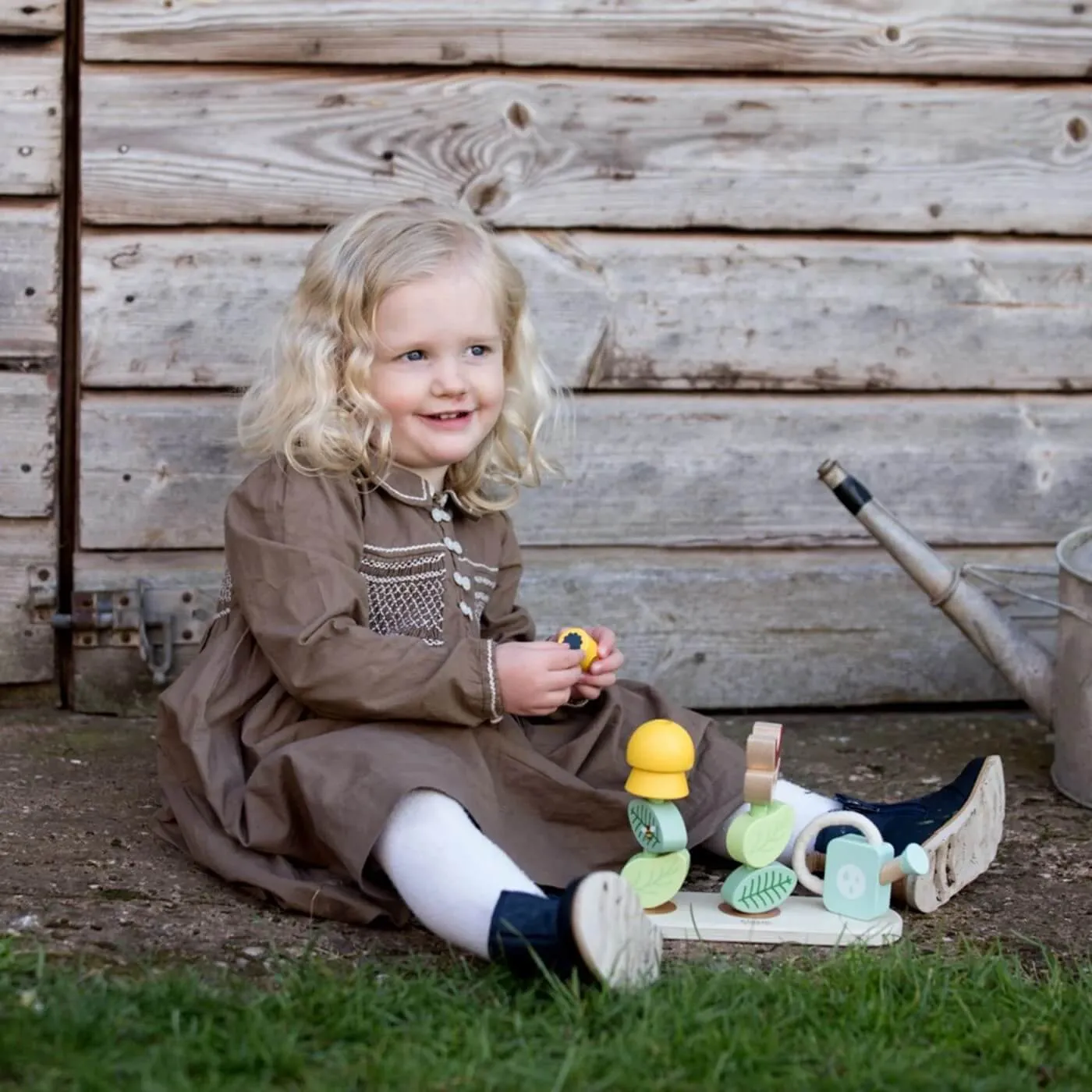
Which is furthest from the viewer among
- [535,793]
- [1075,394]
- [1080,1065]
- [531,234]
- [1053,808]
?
[1075,394]

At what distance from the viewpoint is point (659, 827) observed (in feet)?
7.23

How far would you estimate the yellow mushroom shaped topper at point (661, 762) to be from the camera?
2178 mm

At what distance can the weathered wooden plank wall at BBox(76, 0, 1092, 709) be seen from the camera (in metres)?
3.07

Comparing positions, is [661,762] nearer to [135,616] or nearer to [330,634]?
[330,634]

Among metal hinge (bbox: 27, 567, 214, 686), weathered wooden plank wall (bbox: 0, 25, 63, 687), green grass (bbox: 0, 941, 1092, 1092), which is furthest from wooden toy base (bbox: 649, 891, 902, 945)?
weathered wooden plank wall (bbox: 0, 25, 63, 687)

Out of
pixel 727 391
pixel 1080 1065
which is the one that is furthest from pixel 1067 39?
pixel 1080 1065

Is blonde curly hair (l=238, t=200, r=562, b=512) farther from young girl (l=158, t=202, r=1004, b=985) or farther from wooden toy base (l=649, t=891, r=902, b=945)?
wooden toy base (l=649, t=891, r=902, b=945)

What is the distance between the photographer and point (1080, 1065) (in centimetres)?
183

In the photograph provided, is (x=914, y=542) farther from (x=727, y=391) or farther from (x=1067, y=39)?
(x=1067, y=39)

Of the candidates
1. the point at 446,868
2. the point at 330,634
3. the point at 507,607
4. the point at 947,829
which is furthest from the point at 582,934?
the point at 507,607

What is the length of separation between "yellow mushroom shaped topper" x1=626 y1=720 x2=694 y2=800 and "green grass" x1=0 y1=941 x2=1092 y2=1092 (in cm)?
24

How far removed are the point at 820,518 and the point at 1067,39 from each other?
1.08 metres

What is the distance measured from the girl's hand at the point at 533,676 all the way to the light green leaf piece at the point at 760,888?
36 cm

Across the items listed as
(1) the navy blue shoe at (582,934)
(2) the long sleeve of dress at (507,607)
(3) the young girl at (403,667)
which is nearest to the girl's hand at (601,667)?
(3) the young girl at (403,667)
